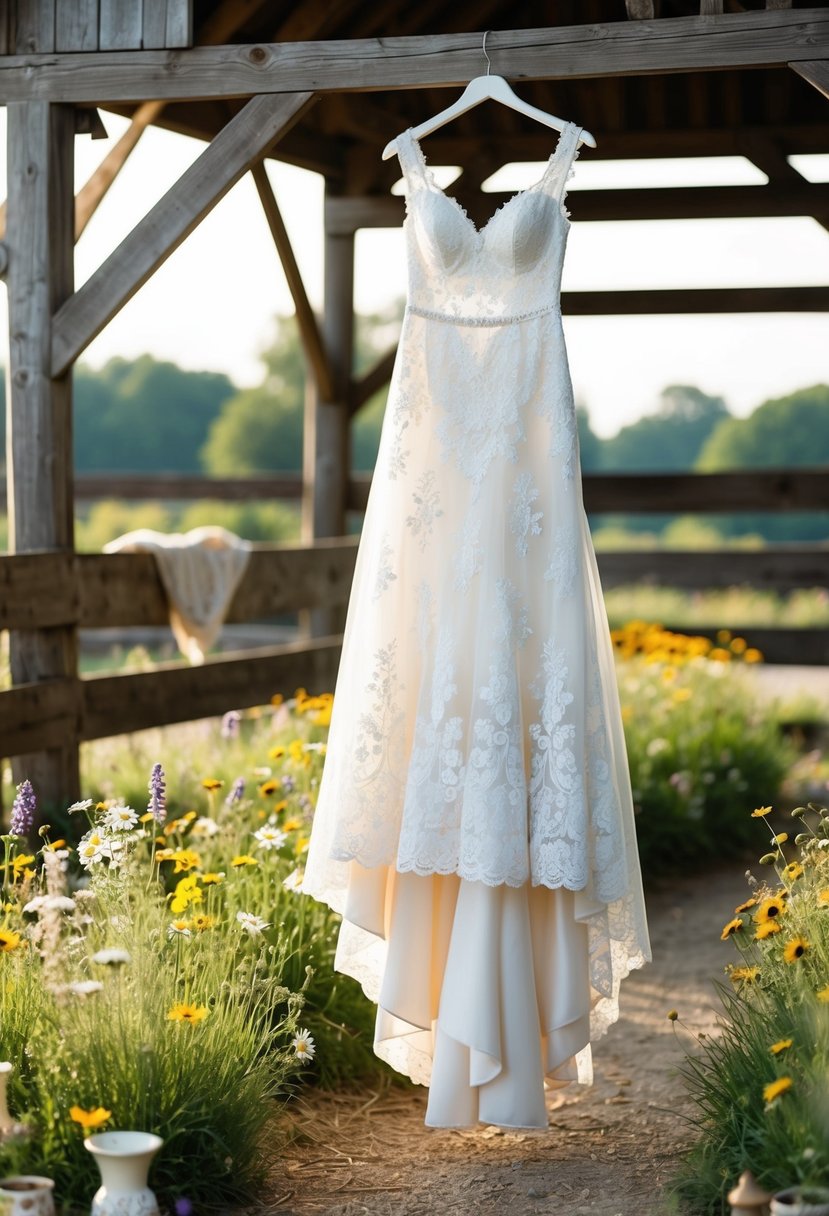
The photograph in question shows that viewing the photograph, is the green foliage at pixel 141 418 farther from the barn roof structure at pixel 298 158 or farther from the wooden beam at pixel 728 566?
the barn roof structure at pixel 298 158

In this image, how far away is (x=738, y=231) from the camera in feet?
48.3

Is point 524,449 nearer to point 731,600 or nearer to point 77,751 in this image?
point 77,751

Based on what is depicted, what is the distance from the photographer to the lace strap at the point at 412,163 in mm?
3254

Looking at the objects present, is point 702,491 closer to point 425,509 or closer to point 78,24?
point 78,24

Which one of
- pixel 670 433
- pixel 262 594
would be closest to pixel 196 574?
pixel 262 594

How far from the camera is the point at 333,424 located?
750 centimetres

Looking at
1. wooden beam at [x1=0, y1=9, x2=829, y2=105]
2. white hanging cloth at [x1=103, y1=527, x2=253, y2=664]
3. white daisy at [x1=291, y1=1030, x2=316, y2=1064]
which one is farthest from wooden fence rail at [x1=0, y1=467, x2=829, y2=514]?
white daisy at [x1=291, y1=1030, x2=316, y2=1064]

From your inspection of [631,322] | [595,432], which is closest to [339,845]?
[631,322]

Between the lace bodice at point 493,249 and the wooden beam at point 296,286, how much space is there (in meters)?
2.71

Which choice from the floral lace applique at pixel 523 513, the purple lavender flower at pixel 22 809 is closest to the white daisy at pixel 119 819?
the purple lavender flower at pixel 22 809

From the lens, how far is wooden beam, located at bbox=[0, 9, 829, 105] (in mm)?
3906

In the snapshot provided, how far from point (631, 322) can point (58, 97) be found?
482 inches

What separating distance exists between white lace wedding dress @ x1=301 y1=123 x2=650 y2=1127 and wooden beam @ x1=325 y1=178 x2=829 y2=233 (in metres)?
3.60

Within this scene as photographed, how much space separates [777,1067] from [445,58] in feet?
9.36
